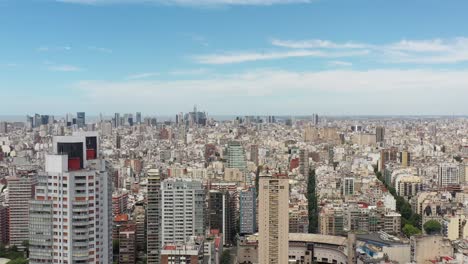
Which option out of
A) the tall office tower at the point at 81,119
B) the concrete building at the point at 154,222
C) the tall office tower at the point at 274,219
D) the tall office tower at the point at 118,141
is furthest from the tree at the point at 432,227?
the tall office tower at the point at 118,141

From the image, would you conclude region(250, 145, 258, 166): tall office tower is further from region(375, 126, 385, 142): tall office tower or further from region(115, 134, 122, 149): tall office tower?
region(375, 126, 385, 142): tall office tower

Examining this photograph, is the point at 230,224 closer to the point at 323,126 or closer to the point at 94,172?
the point at 94,172

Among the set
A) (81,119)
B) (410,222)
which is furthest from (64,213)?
(410,222)

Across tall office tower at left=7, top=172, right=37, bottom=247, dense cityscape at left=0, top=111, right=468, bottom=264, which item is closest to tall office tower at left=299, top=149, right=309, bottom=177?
dense cityscape at left=0, top=111, right=468, bottom=264

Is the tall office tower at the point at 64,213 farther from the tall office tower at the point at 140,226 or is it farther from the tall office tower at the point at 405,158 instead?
the tall office tower at the point at 405,158

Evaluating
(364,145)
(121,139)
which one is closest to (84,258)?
(121,139)
